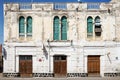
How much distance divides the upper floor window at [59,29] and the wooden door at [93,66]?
10.6ft

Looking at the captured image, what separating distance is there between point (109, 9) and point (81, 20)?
2.83 meters

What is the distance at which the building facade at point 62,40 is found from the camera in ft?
106

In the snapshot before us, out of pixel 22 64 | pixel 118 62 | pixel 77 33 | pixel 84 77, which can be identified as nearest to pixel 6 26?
pixel 22 64

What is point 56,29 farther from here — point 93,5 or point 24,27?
point 93,5

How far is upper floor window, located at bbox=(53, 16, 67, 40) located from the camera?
32.6 meters

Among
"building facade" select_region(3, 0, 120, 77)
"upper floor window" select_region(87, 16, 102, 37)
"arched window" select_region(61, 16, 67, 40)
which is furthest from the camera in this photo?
"arched window" select_region(61, 16, 67, 40)

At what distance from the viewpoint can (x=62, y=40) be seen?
32594mm

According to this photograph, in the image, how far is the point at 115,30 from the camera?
3247 cm

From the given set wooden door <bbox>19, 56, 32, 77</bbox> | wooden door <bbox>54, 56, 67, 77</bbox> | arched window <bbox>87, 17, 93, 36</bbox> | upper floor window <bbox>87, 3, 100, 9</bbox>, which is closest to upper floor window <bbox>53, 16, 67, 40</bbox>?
wooden door <bbox>54, 56, 67, 77</bbox>

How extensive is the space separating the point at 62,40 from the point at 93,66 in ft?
12.6

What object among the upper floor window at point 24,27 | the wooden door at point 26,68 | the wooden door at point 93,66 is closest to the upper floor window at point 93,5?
the wooden door at point 93,66

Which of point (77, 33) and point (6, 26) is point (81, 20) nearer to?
point (77, 33)

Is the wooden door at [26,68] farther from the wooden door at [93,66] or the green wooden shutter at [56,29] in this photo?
the wooden door at [93,66]

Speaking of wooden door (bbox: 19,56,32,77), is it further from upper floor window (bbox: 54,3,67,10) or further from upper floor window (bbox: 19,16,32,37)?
upper floor window (bbox: 54,3,67,10)
